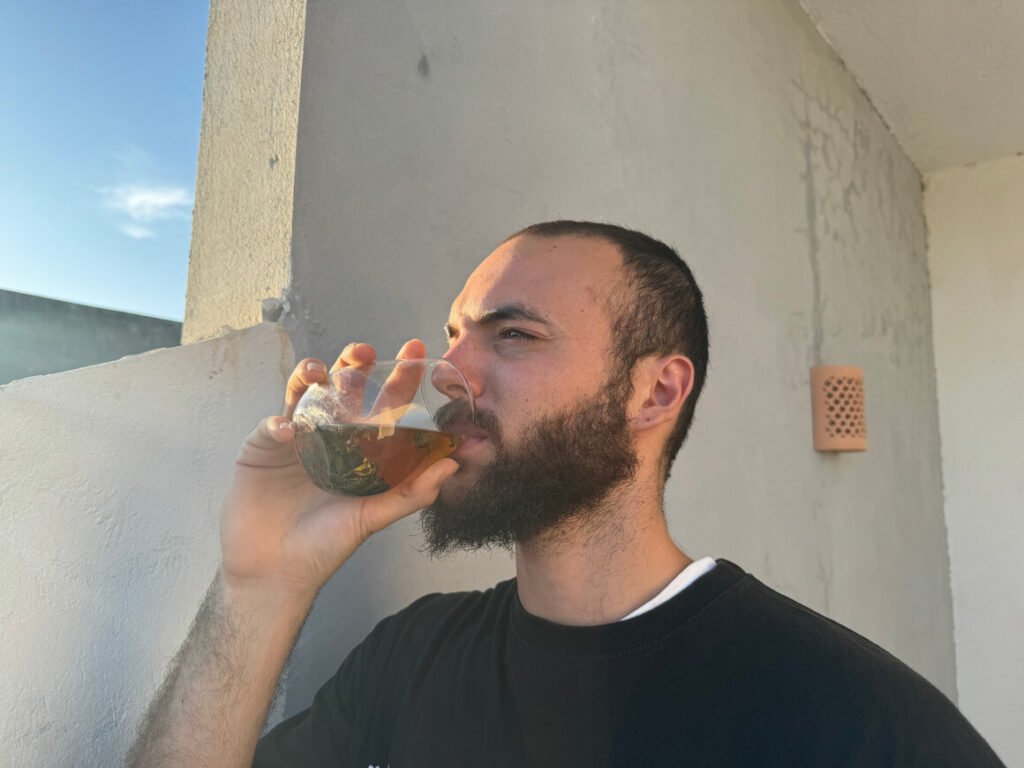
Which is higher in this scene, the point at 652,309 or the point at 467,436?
the point at 652,309

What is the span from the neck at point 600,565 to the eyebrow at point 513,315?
290mm

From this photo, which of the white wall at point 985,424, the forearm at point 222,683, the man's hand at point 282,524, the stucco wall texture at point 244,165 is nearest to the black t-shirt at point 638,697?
the forearm at point 222,683

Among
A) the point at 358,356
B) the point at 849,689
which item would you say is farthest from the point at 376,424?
the point at 849,689

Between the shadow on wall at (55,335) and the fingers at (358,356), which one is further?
the shadow on wall at (55,335)

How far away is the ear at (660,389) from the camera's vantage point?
123 centimetres

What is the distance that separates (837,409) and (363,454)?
211 cm

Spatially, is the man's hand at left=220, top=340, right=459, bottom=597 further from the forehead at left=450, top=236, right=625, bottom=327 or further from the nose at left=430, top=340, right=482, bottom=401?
the forehead at left=450, top=236, right=625, bottom=327

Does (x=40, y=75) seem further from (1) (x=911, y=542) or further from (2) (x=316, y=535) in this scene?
(1) (x=911, y=542)

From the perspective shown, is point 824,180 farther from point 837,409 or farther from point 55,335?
point 55,335

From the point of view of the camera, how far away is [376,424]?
924mm

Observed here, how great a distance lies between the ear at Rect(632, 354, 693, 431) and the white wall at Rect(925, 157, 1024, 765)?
2619 mm

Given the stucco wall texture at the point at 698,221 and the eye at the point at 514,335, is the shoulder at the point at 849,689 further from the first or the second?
the stucco wall texture at the point at 698,221

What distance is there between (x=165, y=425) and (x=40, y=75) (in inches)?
25.0

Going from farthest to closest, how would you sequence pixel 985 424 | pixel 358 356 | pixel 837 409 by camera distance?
pixel 985 424 → pixel 837 409 → pixel 358 356
